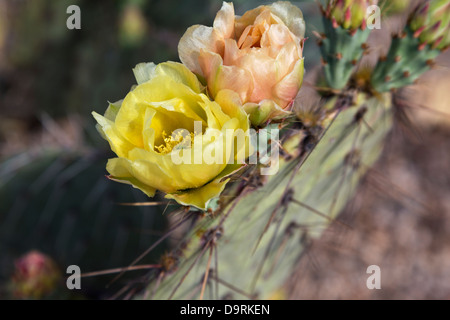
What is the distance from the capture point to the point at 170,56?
68.3 inches

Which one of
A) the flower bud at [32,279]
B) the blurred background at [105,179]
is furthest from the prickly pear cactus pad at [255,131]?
the flower bud at [32,279]

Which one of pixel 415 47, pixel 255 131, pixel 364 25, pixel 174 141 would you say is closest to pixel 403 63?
pixel 415 47

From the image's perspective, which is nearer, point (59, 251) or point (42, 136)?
point (59, 251)

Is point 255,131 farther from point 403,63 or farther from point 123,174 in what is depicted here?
point 403,63

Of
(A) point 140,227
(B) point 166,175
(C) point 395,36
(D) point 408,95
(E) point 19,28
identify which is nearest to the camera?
(B) point 166,175

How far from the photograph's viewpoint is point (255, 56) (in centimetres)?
61

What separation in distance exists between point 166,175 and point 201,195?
0.22 feet

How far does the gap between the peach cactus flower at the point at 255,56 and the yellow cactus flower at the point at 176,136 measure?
30 mm

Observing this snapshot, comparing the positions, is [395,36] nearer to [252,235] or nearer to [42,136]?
[252,235]

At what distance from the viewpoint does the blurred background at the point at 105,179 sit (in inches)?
57.4

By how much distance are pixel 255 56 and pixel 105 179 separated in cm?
98

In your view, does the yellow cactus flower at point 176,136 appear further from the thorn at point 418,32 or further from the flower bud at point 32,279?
the flower bud at point 32,279

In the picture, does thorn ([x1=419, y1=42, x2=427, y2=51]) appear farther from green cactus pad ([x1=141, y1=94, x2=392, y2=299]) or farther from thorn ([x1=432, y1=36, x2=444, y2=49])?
green cactus pad ([x1=141, y1=94, x2=392, y2=299])

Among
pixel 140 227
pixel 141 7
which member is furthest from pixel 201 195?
pixel 141 7
